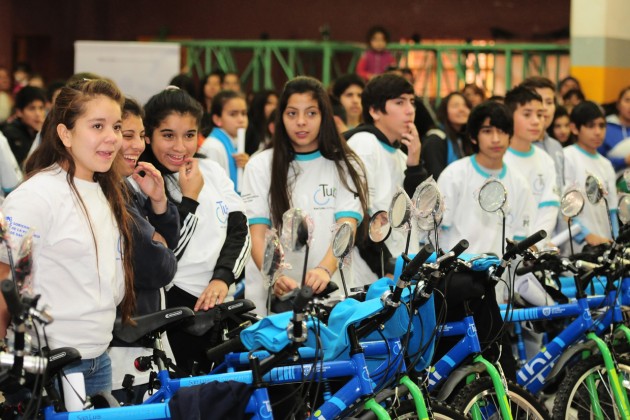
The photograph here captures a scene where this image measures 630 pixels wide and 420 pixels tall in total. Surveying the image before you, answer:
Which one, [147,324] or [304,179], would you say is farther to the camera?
[304,179]

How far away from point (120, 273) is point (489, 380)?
4.74 ft

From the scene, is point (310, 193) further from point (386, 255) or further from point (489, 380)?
point (489, 380)

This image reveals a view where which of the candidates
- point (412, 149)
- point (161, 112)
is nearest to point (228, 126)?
point (412, 149)

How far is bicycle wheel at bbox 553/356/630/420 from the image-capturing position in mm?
4711

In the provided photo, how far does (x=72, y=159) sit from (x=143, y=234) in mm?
371

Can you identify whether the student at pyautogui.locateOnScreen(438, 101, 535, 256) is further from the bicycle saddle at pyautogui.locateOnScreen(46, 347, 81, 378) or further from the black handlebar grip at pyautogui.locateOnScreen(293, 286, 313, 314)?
the bicycle saddle at pyautogui.locateOnScreen(46, 347, 81, 378)

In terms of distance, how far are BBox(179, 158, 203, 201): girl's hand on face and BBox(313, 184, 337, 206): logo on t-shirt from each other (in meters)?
0.72

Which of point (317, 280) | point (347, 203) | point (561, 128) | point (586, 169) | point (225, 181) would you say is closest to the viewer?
point (317, 280)

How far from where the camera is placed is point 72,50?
1767cm

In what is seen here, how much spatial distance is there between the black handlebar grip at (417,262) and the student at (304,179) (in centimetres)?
152

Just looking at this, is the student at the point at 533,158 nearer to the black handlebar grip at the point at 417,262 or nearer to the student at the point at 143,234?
the student at the point at 143,234

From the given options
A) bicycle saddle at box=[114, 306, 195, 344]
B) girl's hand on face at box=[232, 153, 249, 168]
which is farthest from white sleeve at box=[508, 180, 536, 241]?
bicycle saddle at box=[114, 306, 195, 344]

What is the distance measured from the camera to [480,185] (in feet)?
18.7

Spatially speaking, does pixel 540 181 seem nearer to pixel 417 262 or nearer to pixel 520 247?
pixel 520 247
